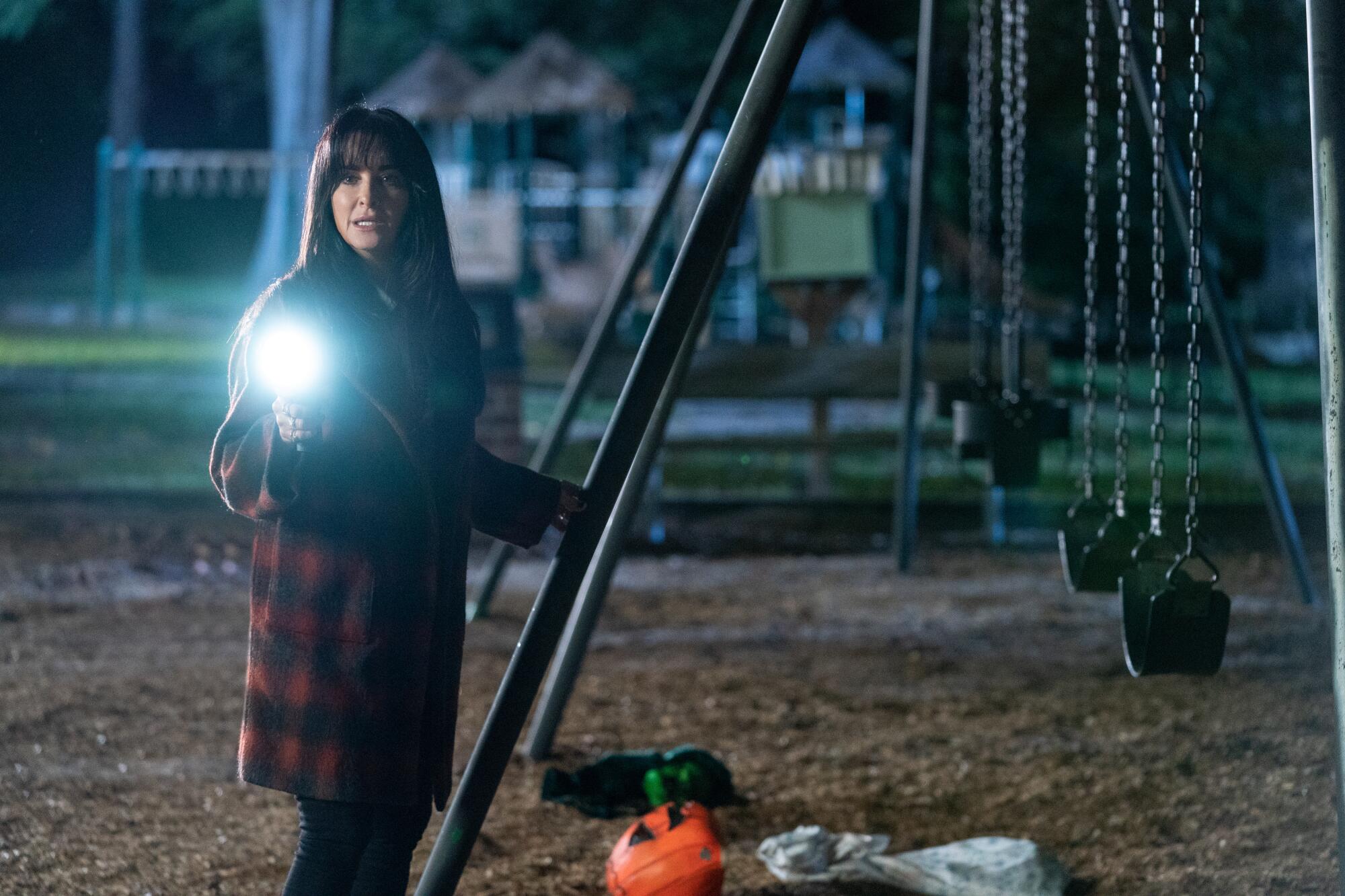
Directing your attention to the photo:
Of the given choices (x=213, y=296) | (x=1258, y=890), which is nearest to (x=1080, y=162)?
(x=213, y=296)

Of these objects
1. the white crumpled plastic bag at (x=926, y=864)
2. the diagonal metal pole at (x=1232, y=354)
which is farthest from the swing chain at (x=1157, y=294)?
the diagonal metal pole at (x=1232, y=354)

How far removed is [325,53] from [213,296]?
674cm

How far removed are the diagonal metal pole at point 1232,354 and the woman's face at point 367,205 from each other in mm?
3347

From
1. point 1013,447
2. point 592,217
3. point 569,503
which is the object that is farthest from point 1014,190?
point 592,217

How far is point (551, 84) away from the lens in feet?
48.4

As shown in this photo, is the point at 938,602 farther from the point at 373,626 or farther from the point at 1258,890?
the point at 373,626

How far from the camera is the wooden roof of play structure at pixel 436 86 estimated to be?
50.5ft

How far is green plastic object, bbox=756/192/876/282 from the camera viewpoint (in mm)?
8758

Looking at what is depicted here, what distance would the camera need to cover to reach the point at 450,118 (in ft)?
54.3

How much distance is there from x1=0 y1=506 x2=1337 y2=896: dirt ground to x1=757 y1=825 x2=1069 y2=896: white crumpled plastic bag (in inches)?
2.4

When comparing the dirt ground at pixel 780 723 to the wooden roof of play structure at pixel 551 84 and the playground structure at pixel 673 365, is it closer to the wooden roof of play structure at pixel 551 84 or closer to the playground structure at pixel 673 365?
the playground structure at pixel 673 365

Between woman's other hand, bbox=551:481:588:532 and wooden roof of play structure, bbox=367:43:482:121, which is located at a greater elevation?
wooden roof of play structure, bbox=367:43:482:121

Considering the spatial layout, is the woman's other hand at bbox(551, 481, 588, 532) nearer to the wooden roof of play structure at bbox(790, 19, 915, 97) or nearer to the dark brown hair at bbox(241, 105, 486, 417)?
the dark brown hair at bbox(241, 105, 486, 417)

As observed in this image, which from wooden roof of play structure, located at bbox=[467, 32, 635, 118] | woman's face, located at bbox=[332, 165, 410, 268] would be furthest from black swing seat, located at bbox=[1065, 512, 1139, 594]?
wooden roof of play structure, located at bbox=[467, 32, 635, 118]
